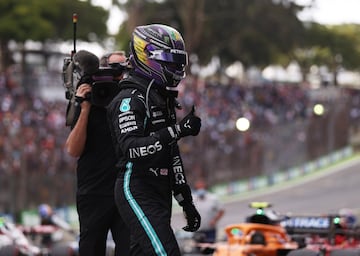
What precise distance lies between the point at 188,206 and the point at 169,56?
0.86 m

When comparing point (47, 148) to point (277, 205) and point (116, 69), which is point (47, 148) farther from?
point (116, 69)

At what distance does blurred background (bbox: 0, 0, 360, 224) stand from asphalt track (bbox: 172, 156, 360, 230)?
656 millimetres

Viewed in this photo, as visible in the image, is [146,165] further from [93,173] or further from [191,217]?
[93,173]

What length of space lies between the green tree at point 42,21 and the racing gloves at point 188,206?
37.3 metres

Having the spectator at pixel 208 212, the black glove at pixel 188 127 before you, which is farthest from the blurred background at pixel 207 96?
the black glove at pixel 188 127

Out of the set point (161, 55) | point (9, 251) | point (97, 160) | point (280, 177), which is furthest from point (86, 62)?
point (280, 177)

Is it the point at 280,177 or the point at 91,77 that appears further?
the point at 280,177

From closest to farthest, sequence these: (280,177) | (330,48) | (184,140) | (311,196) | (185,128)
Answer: (185,128) < (184,140) < (311,196) < (280,177) < (330,48)

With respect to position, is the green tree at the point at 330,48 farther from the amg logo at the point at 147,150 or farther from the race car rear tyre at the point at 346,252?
the amg logo at the point at 147,150

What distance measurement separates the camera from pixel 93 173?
5699 mm

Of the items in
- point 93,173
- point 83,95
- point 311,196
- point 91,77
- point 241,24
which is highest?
point 241,24

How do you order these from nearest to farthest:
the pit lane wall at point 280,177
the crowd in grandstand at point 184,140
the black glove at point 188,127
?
the black glove at point 188,127, the crowd in grandstand at point 184,140, the pit lane wall at point 280,177

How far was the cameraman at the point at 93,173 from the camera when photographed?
222 inches

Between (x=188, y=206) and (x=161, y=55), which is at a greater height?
(x=161, y=55)
